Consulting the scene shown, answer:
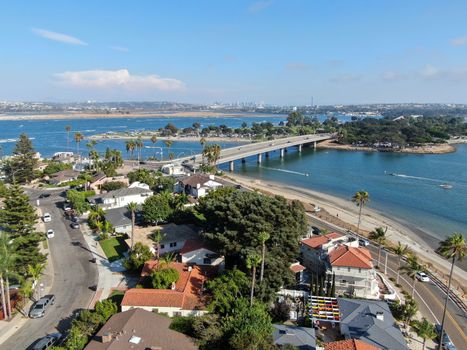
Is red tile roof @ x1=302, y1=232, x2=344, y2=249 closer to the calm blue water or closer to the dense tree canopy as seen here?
the dense tree canopy

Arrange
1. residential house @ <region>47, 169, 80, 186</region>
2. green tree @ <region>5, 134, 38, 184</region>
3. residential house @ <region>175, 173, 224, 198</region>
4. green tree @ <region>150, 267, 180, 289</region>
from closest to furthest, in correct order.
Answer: green tree @ <region>150, 267, 180, 289</region> → residential house @ <region>175, 173, 224, 198</region> → residential house @ <region>47, 169, 80, 186</region> → green tree @ <region>5, 134, 38, 184</region>

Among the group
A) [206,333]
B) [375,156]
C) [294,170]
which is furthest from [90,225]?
[375,156]

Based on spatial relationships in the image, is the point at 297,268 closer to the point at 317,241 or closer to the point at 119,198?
the point at 317,241

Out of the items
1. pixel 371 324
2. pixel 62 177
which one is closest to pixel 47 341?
pixel 371 324

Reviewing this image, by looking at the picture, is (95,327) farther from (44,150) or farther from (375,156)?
(44,150)

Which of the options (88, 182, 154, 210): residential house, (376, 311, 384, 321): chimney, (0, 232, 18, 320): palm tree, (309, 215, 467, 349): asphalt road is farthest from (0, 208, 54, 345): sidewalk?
(309, 215, 467, 349): asphalt road

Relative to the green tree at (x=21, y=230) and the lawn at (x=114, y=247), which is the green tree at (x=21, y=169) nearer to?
the lawn at (x=114, y=247)
